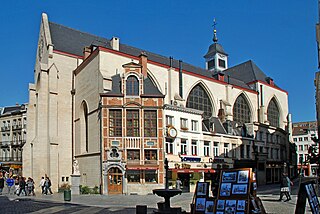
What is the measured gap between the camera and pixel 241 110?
54.8 m

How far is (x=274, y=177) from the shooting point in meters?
50.6

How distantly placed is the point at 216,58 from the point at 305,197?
2491 inches

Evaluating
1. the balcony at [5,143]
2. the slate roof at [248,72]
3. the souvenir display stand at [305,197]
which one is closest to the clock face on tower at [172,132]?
the souvenir display stand at [305,197]

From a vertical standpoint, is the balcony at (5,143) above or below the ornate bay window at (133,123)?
below

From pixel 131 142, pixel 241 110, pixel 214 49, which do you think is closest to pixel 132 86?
pixel 131 142

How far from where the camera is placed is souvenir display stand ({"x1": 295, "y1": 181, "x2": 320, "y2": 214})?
717 cm

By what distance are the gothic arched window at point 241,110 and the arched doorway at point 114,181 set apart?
82.1ft

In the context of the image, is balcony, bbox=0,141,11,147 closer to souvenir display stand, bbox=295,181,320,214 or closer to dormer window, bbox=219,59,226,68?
dormer window, bbox=219,59,226,68

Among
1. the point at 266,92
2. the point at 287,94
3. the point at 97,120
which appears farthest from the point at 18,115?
the point at 287,94

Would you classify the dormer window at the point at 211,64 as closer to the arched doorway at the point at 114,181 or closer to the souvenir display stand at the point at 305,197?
the arched doorway at the point at 114,181

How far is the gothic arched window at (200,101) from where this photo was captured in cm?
4784

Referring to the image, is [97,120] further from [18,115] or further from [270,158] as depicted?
[18,115]

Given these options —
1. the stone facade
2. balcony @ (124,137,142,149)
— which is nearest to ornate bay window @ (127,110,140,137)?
balcony @ (124,137,142,149)

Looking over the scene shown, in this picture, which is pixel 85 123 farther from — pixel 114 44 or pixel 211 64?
pixel 211 64
